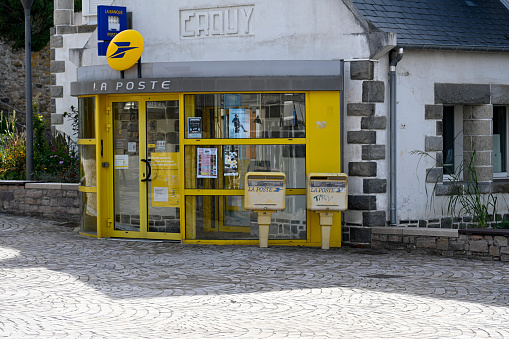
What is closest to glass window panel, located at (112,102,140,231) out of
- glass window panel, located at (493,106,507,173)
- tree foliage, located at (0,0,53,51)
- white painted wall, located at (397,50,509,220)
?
white painted wall, located at (397,50,509,220)

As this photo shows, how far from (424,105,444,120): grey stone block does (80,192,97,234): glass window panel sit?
17.1 ft

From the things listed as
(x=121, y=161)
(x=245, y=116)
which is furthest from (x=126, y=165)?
(x=245, y=116)

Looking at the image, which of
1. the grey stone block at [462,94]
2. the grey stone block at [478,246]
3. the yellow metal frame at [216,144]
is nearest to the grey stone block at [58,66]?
the yellow metal frame at [216,144]

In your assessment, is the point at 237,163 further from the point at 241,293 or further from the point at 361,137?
the point at 241,293

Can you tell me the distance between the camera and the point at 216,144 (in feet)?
36.5

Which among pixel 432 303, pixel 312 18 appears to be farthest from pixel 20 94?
pixel 432 303

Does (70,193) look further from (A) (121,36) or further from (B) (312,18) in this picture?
(B) (312,18)

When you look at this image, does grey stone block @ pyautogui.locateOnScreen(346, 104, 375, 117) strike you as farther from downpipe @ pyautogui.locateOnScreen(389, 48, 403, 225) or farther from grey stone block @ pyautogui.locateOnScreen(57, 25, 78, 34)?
grey stone block @ pyautogui.locateOnScreen(57, 25, 78, 34)

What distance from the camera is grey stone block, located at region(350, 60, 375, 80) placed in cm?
1089

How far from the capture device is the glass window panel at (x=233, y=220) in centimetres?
1105

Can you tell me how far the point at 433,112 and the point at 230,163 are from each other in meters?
3.18

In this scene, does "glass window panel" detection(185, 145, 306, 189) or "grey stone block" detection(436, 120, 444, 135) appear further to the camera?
"grey stone block" detection(436, 120, 444, 135)

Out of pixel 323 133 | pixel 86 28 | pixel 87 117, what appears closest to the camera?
pixel 323 133

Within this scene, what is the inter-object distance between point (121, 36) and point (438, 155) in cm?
506
